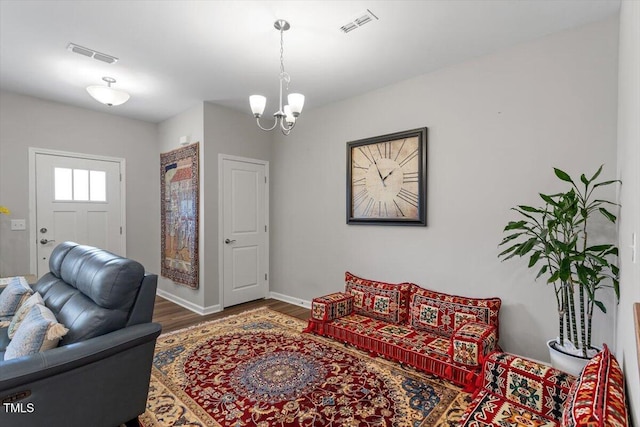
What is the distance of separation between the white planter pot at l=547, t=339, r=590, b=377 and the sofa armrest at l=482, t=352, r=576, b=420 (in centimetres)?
50

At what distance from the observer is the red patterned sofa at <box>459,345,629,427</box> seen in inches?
46.3

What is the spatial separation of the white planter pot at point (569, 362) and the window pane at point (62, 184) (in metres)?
5.44

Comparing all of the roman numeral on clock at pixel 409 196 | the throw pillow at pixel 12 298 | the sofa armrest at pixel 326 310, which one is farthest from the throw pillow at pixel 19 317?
the roman numeral on clock at pixel 409 196

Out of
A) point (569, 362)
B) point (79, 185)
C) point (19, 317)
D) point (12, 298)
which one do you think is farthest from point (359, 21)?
point (79, 185)

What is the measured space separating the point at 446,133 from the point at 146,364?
3.02 metres

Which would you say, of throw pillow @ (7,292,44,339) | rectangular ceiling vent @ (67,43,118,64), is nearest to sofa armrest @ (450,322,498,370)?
throw pillow @ (7,292,44,339)

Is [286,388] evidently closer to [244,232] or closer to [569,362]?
[569,362]

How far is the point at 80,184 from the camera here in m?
4.29

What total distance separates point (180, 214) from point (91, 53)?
2214 mm

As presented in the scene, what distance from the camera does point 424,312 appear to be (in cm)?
296

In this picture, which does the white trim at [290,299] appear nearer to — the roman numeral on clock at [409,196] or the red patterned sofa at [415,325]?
the red patterned sofa at [415,325]

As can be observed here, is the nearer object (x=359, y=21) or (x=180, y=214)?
(x=359, y=21)

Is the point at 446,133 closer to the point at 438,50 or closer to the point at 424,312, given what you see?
the point at 438,50

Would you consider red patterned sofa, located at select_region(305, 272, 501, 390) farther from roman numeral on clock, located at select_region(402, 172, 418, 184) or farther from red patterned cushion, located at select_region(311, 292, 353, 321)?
roman numeral on clock, located at select_region(402, 172, 418, 184)
